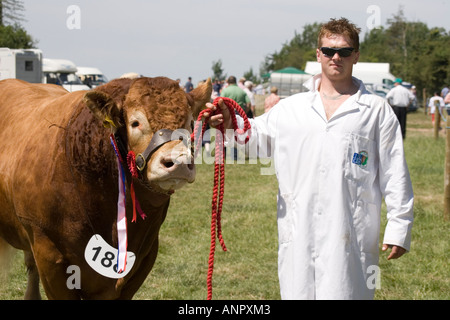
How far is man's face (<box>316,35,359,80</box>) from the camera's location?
3.32 metres

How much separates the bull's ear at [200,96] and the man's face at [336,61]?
0.70 m

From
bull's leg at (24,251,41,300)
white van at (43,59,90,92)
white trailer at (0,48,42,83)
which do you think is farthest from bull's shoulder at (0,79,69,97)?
white van at (43,59,90,92)

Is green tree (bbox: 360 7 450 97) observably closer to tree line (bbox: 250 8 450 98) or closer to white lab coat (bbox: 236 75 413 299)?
Answer: tree line (bbox: 250 8 450 98)

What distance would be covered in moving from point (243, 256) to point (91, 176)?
11.0ft

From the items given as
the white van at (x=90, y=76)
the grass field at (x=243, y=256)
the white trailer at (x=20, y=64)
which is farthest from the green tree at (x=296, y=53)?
the grass field at (x=243, y=256)

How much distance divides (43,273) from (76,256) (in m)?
0.27

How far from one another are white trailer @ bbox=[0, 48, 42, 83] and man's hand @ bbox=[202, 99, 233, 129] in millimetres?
24501

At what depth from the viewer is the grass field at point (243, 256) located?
5703 millimetres

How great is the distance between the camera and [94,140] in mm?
3734

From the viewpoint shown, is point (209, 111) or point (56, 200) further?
point (56, 200)

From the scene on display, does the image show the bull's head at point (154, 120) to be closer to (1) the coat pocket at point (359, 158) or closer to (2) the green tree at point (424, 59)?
(1) the coat pocket at point (359, 158)
